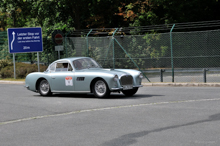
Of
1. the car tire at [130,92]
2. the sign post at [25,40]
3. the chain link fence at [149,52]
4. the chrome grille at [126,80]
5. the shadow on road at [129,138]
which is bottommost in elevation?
the shadow on road at [129,138]

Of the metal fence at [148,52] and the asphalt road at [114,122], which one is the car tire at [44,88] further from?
the metal fence at [148,52]

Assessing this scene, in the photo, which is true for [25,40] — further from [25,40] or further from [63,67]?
[63,67]

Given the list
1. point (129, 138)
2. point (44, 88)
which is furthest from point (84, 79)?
point (129, 138)

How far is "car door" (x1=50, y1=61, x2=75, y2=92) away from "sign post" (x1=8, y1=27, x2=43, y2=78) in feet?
39.8

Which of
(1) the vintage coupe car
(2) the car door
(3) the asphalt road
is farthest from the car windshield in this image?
(3) the asphalt road

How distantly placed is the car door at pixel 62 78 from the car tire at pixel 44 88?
1.14 feet

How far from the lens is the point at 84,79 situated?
13.7m

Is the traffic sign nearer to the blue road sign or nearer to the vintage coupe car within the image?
the blue road sign

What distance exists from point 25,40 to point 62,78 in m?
13.0

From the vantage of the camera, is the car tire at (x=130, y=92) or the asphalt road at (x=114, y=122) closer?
the asphalt road at (x=114, y=122)

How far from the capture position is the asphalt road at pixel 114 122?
6.73m

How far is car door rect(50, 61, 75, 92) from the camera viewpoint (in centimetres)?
1409

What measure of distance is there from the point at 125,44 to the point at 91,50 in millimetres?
2209

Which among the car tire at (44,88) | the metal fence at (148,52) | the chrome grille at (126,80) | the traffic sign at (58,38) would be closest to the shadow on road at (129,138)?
the chrome grille at (126,80)
